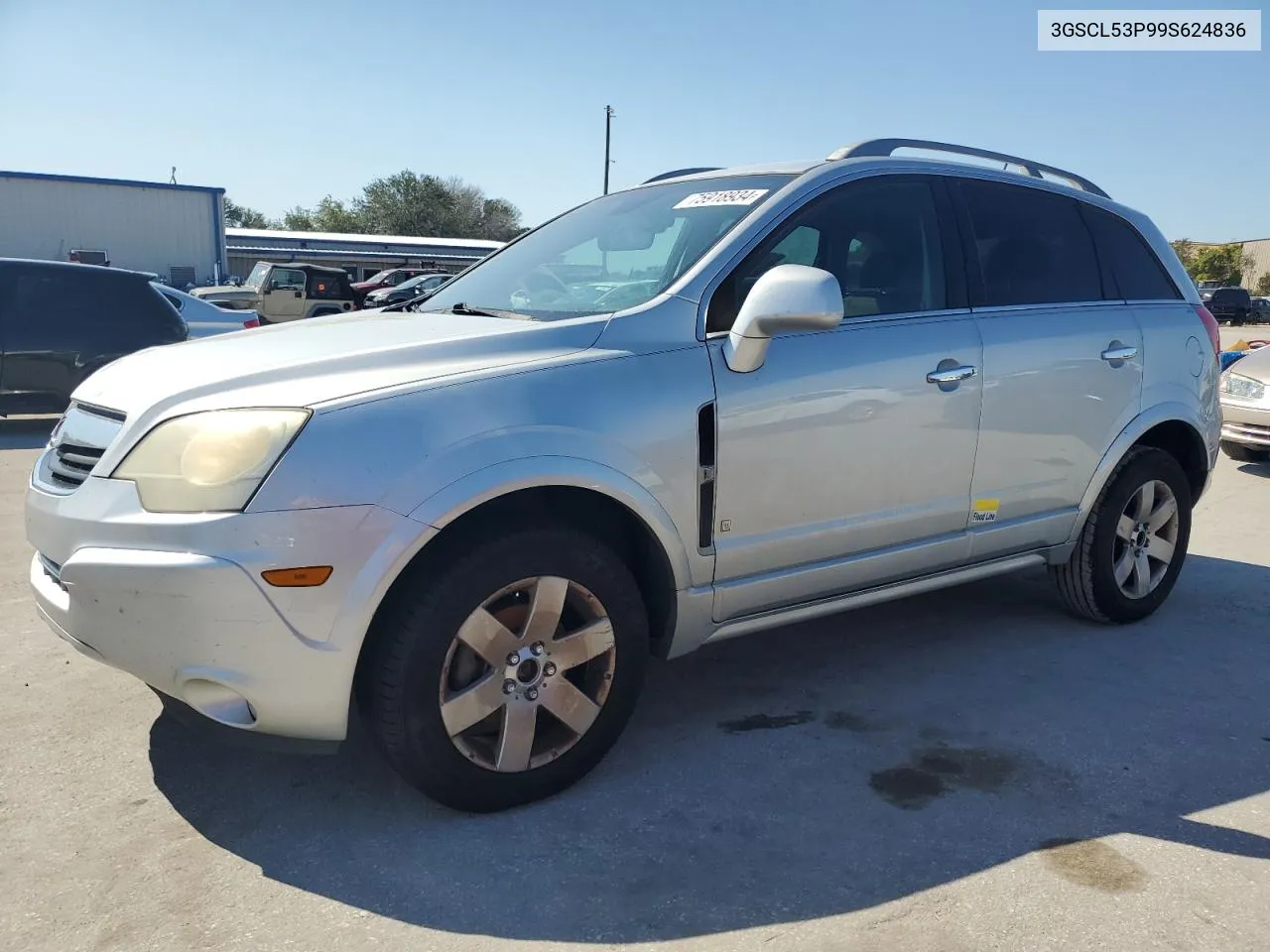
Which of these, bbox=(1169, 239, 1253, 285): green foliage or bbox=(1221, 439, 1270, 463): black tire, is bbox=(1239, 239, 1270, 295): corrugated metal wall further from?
bbox=(1221, 439, 1270, 463): black tire

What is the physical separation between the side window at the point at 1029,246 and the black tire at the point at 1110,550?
75cm

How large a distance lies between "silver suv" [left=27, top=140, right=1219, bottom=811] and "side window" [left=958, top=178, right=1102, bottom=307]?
0.02 m

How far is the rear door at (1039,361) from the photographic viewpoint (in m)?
3.72

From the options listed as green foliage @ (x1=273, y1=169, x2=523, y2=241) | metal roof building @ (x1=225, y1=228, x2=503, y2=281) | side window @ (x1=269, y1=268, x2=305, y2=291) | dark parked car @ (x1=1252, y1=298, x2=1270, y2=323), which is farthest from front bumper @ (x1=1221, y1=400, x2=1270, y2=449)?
green foliage @ (x1=273, y1=169, x2=523, y2=241)

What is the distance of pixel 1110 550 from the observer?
427 centimetres

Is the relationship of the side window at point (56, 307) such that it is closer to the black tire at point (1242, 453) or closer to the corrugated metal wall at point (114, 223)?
the black tire at point (1242, 453)

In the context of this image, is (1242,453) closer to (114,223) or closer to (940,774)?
(940,774)

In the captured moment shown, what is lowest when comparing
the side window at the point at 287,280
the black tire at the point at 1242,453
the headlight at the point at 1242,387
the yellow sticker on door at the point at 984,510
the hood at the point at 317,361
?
the black tire at the point at 1242,453

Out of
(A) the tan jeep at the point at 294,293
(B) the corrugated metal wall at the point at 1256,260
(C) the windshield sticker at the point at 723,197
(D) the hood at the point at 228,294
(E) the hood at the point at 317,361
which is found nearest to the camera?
(E) the hood at the point at 317,361

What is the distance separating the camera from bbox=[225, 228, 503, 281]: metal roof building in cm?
4553

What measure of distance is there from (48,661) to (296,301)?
67.5ft

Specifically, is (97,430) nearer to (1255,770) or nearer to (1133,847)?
(1133,847)

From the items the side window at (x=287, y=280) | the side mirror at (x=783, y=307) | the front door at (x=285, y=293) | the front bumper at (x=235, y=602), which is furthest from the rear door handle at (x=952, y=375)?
the side window at (x=287, y=280)

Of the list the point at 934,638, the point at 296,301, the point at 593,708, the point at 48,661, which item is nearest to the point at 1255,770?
the point at 934,638
